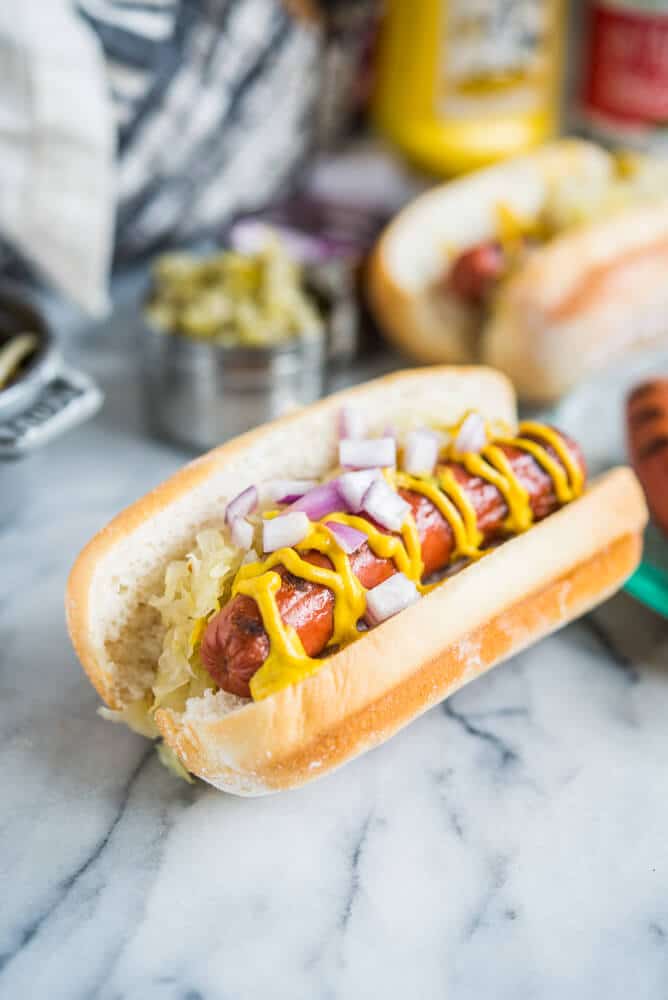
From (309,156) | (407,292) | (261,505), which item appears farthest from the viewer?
(309,156)

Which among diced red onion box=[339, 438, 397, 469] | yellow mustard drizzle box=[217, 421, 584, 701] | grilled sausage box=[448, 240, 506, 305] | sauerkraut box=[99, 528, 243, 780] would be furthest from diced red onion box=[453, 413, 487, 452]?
grilled sausage box=[448, 240, 506, 305]

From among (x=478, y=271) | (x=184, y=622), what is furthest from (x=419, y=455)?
(x=478, y=271)

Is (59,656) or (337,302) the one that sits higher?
(337,302)

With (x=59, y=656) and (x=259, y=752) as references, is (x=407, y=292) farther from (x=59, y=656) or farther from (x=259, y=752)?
(x=259, y=752)

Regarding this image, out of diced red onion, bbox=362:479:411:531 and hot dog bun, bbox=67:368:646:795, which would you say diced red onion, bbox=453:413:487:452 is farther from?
diced red onion, bbox=362:479:411:531

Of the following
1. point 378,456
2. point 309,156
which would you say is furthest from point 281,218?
point 378,456

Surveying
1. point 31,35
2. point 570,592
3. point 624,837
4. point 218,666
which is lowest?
point 624,837
